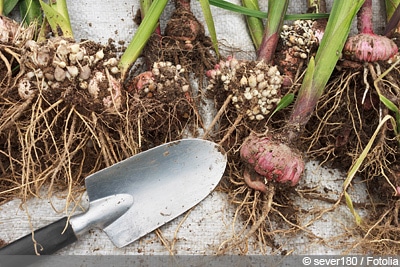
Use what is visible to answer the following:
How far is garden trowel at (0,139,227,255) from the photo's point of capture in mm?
981

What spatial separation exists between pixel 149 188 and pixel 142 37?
1.23 ft

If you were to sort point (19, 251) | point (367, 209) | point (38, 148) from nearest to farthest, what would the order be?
point (19, 251) < point (38, 148) < point (367, 209)

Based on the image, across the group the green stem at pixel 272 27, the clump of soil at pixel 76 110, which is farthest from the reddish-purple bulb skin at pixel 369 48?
the clump of soil at pixel 76 110

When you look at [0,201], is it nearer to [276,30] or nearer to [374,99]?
[276,30]

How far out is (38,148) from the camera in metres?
0.99

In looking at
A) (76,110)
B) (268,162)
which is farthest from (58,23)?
(268,162)

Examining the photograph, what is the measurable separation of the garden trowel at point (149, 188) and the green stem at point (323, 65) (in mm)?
209

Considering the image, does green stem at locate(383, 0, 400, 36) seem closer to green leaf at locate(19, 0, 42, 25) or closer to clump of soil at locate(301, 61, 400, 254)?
clump of soil at locate(301, 61, 400, 254)

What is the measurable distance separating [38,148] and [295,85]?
0.65 meters

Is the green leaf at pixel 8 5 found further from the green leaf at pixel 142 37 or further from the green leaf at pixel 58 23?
the green leaf at pixel 142 37

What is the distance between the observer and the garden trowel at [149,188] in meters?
0.98

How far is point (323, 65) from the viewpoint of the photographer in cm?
101

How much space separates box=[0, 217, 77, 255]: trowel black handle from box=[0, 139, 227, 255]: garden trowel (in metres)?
0.02

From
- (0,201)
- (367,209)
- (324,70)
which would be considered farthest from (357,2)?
(0,201)
